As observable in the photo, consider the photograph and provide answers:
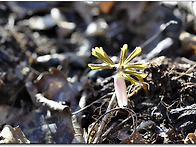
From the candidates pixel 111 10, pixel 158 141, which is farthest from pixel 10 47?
pixel 158 141

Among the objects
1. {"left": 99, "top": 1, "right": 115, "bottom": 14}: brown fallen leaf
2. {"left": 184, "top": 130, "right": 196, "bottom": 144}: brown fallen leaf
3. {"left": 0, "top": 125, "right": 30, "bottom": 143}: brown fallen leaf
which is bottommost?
{"left": 184, "top": 130, "right": 196, "bottom": 144}: brown fallen leaf

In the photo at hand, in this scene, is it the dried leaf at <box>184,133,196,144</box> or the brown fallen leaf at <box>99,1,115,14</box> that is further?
the brown fallen leaf at <box>99,1,115,14</box>

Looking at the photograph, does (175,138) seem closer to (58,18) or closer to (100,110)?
(100,110)

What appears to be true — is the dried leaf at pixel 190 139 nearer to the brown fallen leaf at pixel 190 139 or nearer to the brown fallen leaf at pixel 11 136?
the brown fallen leaf at pixel 190 139

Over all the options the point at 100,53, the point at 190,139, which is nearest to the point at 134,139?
the point at 190,139

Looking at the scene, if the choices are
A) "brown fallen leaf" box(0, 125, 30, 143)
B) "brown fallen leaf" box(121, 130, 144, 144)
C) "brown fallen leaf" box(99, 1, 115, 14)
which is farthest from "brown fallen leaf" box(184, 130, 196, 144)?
"brown fallen leaf" box(99, 1, 115, 14)

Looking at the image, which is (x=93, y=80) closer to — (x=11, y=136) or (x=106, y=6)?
(x=11, y=136)

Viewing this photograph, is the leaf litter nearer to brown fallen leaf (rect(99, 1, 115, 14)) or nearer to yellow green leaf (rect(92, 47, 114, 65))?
brown fallen leaf (rect(99, 1, 115, 14))

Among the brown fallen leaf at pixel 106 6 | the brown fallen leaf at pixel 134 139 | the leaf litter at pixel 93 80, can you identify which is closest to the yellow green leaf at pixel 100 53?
the leaf litter at pixel 93 80
